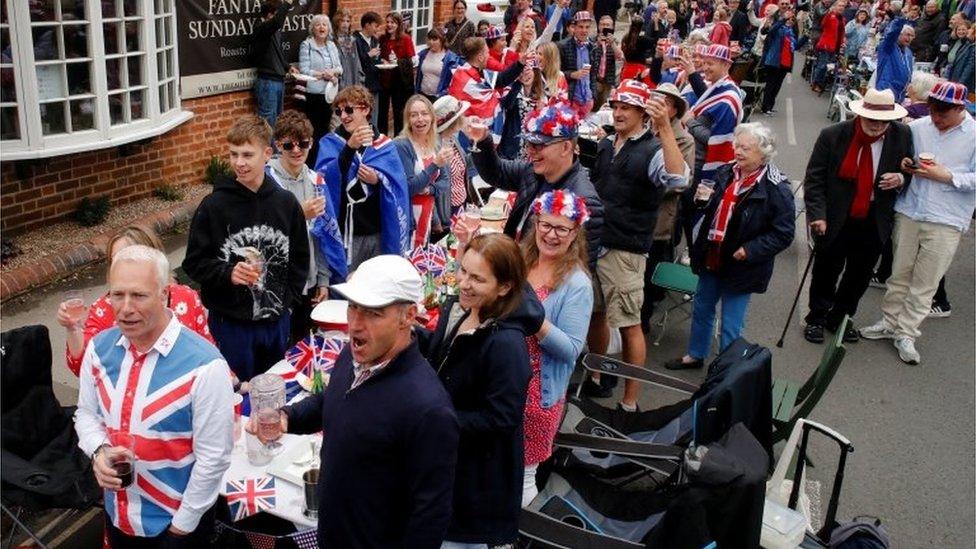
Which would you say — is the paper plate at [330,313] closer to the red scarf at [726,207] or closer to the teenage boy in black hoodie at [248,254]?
the teenage boy in black hoodie at [248,254]

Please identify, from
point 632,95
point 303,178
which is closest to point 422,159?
point 303,178

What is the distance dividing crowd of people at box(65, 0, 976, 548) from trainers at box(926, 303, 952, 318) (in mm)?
689

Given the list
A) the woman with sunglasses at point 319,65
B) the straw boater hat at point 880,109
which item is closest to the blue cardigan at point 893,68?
the straw boater hat at point 880,109

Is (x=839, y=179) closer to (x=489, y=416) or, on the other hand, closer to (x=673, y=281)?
(x=673, y=281)

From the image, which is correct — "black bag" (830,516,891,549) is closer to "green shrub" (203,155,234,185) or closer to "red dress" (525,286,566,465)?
"red dress" (525,286,566,465)

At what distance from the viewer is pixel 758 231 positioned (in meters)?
5.30

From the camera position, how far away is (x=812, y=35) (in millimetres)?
21328

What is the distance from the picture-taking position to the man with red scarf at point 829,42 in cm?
1773

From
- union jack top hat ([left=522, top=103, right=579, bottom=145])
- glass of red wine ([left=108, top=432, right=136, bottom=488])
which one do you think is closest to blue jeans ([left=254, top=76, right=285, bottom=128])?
union jack top hat ([left=522, top=103, right=579, bottom=145])

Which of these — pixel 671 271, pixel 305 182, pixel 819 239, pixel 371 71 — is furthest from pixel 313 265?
pixel 371 71

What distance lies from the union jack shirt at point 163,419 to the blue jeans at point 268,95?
6888mm

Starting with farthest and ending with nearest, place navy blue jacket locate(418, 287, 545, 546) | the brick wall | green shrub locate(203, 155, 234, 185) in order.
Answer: green shrub locate(203, 155, 234, 185)
the brick wall
navy blue jacket locate(418, 287, 545, 546)

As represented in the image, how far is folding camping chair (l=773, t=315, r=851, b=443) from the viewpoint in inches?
176

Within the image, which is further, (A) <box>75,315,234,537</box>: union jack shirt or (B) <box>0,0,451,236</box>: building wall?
(B) <box>0,0,451,236</box>: building wall
